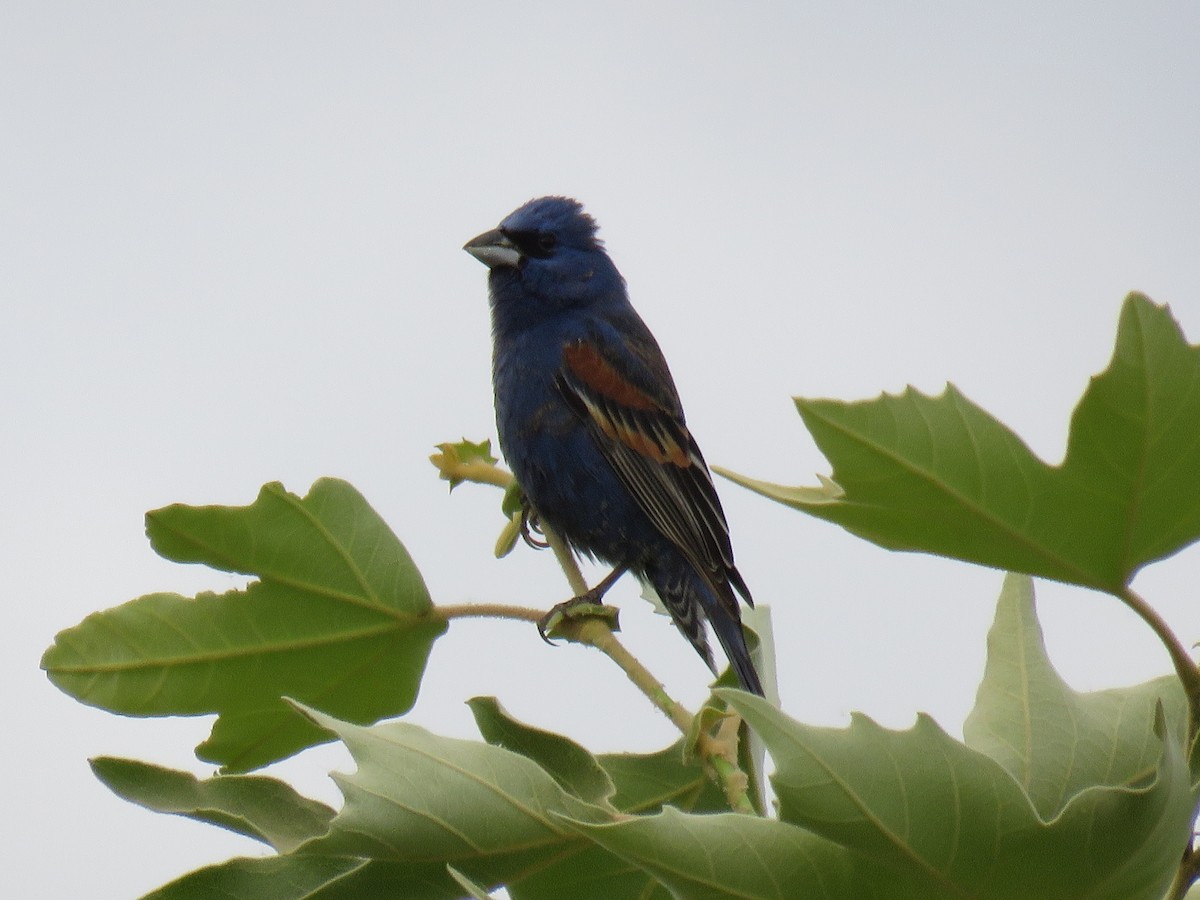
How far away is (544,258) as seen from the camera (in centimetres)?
547

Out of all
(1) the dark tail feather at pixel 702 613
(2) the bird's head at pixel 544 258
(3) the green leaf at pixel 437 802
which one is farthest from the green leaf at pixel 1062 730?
(2) the bird's head at pixel 544 258

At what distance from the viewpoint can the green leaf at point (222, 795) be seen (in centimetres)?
187

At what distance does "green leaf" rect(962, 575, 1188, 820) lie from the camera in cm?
177

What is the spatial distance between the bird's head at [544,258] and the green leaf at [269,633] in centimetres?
310

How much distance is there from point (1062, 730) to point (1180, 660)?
0.28 m

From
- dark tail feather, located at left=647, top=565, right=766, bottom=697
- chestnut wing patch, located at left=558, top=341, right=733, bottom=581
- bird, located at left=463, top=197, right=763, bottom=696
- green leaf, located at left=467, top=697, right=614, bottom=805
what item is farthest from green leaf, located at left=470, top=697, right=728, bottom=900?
chestnut wing patch, located at left=558, top=341, right=733, bottom=581

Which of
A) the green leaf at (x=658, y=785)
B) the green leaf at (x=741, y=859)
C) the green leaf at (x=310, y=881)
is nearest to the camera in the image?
the green leaf at (x=741, y=859)

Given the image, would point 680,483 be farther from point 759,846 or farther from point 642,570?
point 759,846

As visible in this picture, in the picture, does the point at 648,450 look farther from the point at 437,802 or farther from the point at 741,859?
the point at 741,859

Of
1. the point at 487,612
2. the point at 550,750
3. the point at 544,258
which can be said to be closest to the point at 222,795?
the point at 550,750

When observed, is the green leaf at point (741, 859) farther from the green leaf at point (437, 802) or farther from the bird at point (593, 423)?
the bird at point (593, 423)

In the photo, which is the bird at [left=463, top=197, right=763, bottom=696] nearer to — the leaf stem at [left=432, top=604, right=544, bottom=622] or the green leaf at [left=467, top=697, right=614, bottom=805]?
the leaf stem at [left=432, top=604, right=544, bottom=622]

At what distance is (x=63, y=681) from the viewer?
7.06 ft

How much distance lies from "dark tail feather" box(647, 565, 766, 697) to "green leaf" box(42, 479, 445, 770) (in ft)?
6.68
